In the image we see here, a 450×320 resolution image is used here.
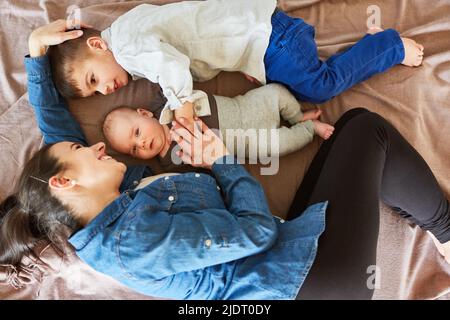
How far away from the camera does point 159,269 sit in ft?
3.10

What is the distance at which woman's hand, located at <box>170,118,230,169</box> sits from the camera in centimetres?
112

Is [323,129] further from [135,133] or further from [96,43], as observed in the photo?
[96,43]

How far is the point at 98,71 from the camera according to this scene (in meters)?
1.22

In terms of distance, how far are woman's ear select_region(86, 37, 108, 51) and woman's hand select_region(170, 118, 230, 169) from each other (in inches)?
12.0

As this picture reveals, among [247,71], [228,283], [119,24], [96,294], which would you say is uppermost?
[119,24]

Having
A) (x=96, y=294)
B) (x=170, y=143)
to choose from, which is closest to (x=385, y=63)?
(x=170, y=143)

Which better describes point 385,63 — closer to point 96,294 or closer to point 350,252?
point 350,252

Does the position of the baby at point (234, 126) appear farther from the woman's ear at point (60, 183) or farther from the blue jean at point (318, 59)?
the woman's ear at point (60, 183)

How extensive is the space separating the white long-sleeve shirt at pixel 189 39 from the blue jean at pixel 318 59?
4 cm

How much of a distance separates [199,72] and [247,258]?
0.55 meters

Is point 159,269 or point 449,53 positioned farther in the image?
point 449,53

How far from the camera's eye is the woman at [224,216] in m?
0.95

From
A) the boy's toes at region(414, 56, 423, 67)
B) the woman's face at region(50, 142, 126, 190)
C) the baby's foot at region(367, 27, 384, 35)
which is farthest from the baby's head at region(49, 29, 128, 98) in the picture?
the boy's toes at region(414, 56, 423, 67)

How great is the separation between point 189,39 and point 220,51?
0.09m
